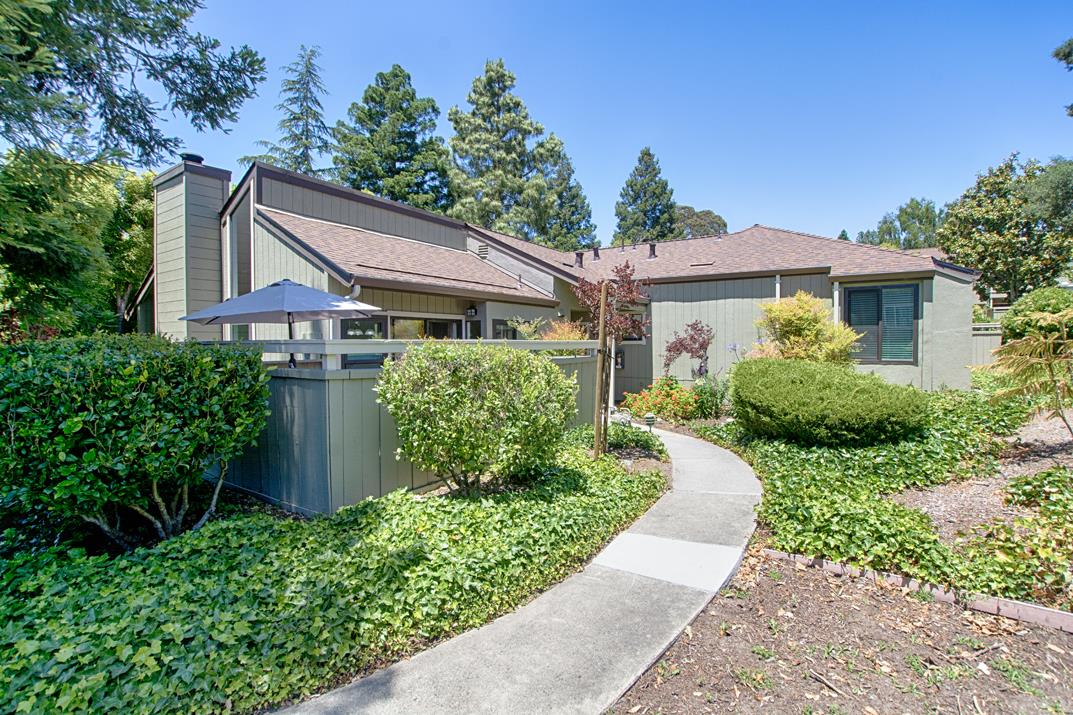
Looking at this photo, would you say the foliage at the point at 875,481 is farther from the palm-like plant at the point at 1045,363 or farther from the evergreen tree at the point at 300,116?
the evergreen tree at the point at 300,116

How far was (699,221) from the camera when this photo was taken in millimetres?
59156

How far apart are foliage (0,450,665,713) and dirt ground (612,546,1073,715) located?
4.08 feet

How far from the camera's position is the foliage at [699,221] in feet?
190

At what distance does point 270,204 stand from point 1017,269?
30.0 meters

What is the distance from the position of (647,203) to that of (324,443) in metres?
42.7

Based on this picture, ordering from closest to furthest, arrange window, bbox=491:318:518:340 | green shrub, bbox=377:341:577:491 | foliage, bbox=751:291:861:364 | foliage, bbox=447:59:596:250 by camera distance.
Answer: green shrub, bbox=377:341:577:491 → foliage, bbox=751:291:861:364 → window, bbox=491:318:518:340 → foliage, bbox=447:59:596:250

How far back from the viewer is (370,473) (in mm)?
4969

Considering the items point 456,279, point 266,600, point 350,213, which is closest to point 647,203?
point 350,213

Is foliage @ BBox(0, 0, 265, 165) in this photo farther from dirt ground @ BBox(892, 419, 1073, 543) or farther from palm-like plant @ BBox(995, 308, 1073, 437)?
palm-like plant @ BBox(995, 308, 1073, 437)

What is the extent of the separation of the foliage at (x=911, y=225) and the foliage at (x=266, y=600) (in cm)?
5767

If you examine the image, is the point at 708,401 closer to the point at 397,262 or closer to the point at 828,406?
the point at 828,406

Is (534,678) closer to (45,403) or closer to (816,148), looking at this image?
(45,403)

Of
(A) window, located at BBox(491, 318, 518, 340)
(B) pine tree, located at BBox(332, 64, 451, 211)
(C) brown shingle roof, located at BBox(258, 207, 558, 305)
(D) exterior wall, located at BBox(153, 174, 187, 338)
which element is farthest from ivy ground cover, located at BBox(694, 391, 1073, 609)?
(B) pine tree, located at BBox(332, 64, 451, 211)

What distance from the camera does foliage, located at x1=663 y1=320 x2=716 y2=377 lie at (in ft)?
42.7
